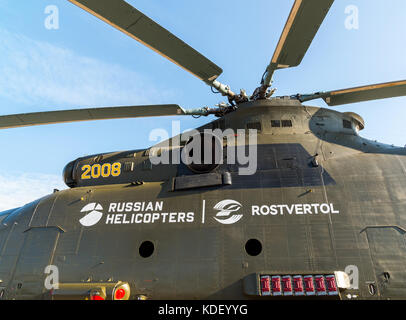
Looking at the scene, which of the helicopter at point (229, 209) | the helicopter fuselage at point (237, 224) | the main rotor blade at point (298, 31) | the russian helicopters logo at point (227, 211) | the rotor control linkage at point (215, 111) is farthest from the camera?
the rotor control linkage at point (215, 111)

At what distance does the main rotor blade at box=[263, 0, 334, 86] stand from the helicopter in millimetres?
24

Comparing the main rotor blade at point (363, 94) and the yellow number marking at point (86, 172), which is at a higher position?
the main rotor blade at point (363, 94)

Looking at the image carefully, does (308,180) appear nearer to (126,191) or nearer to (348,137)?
(348,137)

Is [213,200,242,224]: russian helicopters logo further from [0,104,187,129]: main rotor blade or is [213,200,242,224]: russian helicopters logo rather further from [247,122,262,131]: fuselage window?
[0,104,187,129]: main rotor blade

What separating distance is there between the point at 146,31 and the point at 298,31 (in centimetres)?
304

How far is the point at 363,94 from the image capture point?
286 inches

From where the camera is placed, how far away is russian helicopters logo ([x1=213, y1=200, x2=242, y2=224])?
6.09 m

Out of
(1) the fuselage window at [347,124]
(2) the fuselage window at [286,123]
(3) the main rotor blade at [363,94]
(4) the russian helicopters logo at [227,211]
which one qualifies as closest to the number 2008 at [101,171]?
(4) the russian helicopters logo at [227,211]

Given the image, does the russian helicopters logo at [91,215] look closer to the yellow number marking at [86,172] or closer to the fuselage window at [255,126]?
the yellow number marking at [86,172]

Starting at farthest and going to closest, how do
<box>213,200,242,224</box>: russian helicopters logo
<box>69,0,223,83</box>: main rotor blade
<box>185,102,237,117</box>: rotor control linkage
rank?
1. <box>185,102,237,117</box>: rotor control linkage
2. <box>213,200,242,224</box>: russian helicopters logo
3. <box>69,0,223,83</box>: main rotor blade

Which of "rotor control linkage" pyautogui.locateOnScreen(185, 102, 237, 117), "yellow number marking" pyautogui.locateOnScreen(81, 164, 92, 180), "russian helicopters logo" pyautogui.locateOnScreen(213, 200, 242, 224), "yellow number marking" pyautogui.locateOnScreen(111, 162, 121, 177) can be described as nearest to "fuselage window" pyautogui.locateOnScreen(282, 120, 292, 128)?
"rotor control linkage" pyautogui.locateOnScreen(185, 102, 237, 117)

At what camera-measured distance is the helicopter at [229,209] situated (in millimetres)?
5289

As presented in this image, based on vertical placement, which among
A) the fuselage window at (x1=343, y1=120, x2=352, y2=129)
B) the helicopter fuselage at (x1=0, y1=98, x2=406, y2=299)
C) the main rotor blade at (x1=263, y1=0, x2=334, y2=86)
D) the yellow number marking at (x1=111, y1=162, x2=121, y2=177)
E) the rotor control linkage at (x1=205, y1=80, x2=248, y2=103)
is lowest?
the helicopter fuselage at (x1=0, y1=98, x2=406, y2=299)

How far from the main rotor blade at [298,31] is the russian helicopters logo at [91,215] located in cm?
568
